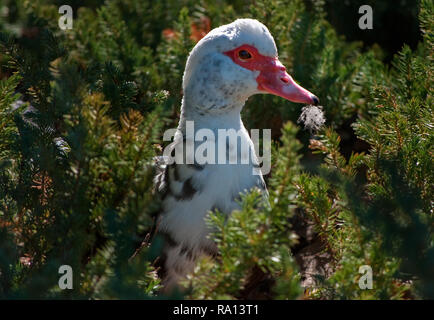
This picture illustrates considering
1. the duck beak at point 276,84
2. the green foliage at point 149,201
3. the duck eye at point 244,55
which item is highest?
the duck eye at point 244,55

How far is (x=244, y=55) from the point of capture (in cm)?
204

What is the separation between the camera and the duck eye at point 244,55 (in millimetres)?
2031

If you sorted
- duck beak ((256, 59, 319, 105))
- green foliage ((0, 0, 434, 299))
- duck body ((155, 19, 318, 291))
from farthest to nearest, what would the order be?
1. duck beak ((256, 59, 319, 105))
2. duck body ((155, 19, 318, 291))
3. green foliage ((0, 0, 434, 299))

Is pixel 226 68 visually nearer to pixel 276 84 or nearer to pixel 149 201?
pixel 276 84

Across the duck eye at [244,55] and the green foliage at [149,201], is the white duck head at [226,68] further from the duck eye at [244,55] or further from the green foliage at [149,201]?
the green foliage at [149,201]

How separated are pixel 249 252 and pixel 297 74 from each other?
163cm

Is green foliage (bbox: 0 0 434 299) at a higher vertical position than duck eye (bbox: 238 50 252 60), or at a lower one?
lower

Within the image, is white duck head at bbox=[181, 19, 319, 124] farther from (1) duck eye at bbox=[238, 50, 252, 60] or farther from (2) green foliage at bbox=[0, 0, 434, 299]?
(2) green foliage at bbox=[0, 0, 434, 299]

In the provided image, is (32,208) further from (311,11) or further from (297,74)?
(311,11)

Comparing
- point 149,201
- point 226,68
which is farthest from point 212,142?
point 149,201

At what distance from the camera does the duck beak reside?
207cm

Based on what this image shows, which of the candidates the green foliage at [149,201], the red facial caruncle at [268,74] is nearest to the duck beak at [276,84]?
the red facial caruncle at [268,74]

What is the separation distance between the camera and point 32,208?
68.9 inches

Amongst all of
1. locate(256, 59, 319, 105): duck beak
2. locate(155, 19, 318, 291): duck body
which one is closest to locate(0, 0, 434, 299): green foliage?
locate(155, 19, 318, 291): duck body
